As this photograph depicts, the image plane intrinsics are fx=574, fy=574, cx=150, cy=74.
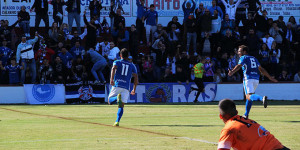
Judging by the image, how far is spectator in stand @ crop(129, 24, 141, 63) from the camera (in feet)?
99.3

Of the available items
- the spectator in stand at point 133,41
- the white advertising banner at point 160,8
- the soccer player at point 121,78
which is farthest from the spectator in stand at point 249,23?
the soccer player at point 121,78

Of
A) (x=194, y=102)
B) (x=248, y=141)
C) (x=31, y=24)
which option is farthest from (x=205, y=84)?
(x=248, y=141)

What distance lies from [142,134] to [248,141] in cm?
726

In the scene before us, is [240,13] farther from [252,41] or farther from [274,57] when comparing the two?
[274,57]

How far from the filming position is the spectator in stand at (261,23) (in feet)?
104

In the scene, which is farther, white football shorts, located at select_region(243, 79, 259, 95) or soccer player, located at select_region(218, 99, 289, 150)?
white football shorts, located at select_region(243, 79, 259, 95)

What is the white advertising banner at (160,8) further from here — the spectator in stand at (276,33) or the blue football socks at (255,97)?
the blue football socks at (255,97)

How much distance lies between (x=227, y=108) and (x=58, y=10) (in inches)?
1010

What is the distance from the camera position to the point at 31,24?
107 feet

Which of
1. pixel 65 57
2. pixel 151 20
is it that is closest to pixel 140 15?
pixel 151 20

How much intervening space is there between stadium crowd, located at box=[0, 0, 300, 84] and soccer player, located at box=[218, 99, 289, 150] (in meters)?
22.3

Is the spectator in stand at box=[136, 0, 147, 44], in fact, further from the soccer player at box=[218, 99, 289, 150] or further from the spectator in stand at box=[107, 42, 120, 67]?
the soccer player at box=[218, 99, 289, 150]

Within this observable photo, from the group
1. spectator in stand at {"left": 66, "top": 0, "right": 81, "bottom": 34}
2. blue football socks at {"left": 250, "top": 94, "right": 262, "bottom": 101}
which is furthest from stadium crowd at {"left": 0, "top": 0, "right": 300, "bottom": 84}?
blue football socks at {"left": 250, "top": 94, "right": 262, "bottom": 101}

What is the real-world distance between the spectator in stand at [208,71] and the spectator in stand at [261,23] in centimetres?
365
